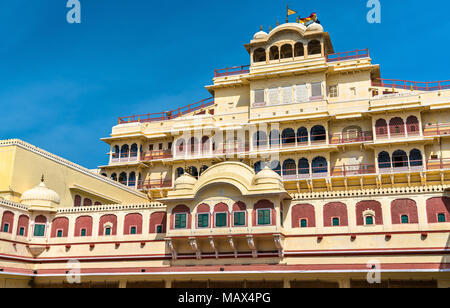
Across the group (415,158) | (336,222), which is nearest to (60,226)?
(336,222)

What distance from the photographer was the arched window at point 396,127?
4888 cm

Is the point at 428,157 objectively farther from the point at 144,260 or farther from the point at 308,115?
the point at 144,260

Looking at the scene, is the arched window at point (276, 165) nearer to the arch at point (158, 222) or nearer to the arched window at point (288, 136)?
the arched window at point (288, 136)

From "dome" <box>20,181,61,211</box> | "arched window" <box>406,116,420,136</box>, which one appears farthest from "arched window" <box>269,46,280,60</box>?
"dome" <box>20,181,61,211</box>

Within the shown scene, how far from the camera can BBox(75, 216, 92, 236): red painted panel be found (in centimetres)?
4369

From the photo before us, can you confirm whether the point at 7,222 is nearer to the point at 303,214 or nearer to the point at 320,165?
the point at 303,214

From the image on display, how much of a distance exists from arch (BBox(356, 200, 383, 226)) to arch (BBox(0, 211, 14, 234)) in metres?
26.5

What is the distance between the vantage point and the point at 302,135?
52.0m

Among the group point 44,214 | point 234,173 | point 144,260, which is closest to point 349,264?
point 234,173

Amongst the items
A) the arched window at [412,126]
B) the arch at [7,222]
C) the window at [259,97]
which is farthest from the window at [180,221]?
the arched window at [412,126]

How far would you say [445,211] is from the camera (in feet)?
116

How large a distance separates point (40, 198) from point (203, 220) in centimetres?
1450

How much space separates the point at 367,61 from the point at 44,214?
34.1 meters
